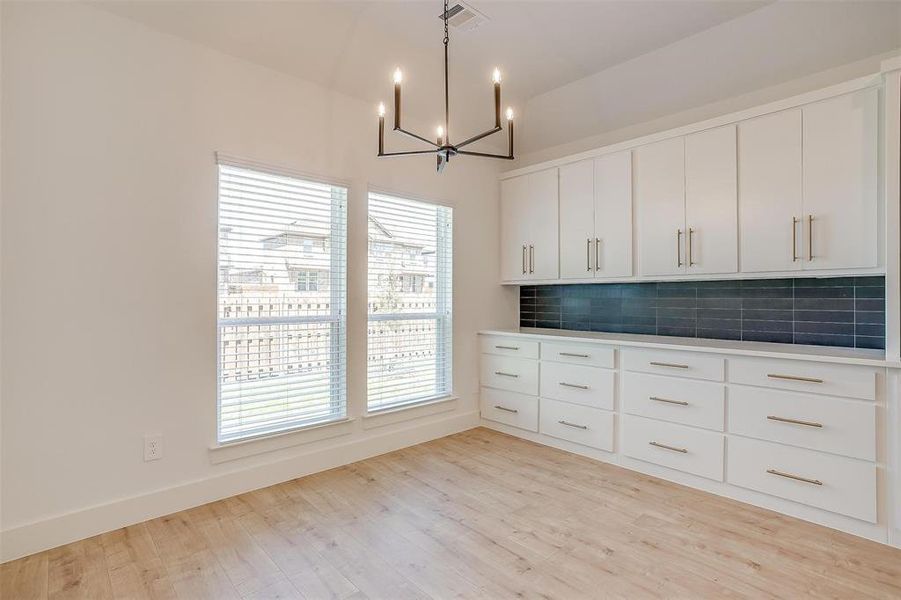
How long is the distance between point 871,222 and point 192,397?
3943 millimetres

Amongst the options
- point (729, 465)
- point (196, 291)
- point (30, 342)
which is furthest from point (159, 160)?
point (729, 465)

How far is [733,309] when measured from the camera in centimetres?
336

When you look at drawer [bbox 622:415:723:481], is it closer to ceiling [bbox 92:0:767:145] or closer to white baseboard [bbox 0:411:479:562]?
white baseboard [bbox 0:411:479:562]

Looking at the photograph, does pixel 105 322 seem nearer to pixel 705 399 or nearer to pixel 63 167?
pixel 63 167

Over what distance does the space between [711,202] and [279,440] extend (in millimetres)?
3314

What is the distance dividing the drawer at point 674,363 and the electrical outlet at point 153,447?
301 cm

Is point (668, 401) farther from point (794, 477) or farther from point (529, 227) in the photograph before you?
point (529, 227)

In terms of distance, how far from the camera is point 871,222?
249cm

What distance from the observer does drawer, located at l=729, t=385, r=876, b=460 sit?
2363 millimetres

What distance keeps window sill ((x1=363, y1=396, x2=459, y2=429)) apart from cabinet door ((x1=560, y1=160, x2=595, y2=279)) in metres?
1.51

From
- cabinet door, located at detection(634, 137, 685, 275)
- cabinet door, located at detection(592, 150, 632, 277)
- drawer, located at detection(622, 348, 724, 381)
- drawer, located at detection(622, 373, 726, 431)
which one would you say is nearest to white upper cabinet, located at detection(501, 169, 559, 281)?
cabinet door, located at detection(592, 150, 632, 277)

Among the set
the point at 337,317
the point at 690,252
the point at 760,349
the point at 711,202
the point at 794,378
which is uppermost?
the point at 711,202

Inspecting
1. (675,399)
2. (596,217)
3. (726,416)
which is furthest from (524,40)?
(726,416)

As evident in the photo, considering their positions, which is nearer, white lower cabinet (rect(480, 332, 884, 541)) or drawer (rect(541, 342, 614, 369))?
white lower cabinet (rect(480, 332, 884, 541))
